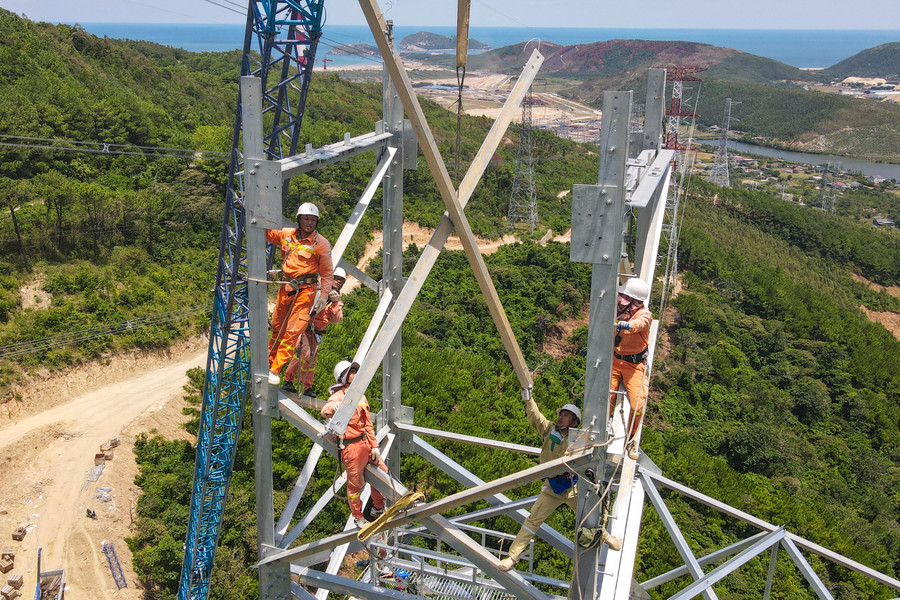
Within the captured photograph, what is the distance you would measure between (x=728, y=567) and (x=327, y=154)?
7.16 metres

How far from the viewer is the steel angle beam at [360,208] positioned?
8.36 m

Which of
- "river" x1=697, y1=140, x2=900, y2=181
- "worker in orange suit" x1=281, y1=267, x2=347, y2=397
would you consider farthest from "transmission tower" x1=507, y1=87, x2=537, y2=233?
"river" x1=697, y1=140, x2=900, y2=181

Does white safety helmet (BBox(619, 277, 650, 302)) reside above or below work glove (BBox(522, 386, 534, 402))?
above

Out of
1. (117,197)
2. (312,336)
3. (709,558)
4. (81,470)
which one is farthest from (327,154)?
(117,197)

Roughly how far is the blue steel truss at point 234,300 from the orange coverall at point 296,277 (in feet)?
5.83

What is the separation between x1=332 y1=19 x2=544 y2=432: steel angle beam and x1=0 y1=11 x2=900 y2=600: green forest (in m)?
11.1

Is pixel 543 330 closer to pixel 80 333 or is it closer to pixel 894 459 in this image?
pixel 894 459

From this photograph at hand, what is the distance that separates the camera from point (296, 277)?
8688mm

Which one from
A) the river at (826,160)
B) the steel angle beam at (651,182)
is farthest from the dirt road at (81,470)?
the river at (826,160)

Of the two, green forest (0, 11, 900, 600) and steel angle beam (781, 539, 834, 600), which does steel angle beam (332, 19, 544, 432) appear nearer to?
steel angle beam (781, 539, 834, 600)

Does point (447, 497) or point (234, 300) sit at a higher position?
point (234, 300)

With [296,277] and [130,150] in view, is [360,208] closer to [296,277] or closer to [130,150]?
[296,277]

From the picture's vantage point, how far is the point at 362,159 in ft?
160

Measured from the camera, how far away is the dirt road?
18719mm
